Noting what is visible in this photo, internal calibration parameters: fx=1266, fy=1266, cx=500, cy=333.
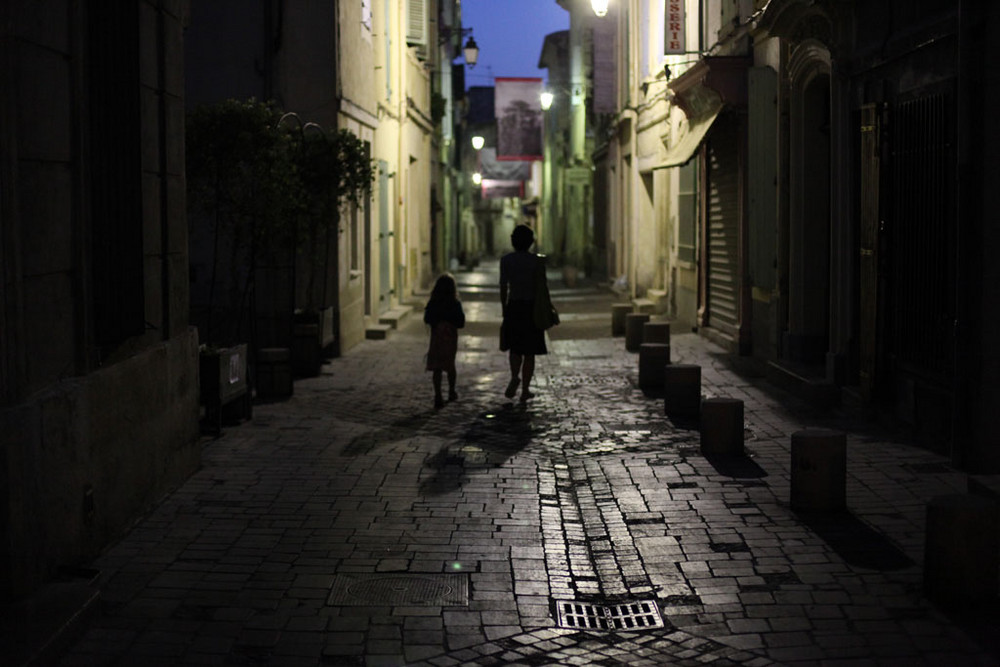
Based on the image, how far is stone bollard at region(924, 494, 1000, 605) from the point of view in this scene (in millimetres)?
5809

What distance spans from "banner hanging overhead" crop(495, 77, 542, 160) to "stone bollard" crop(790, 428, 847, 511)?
102ft

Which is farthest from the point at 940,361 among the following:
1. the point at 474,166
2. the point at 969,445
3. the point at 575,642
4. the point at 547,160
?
the point at 474,166

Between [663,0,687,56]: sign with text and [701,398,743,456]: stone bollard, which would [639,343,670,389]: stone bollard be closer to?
[701,398,743,456]: stone bollard

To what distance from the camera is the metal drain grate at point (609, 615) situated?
5.79 m

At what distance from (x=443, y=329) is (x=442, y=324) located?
2.0 inches

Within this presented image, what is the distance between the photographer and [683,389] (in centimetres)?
1160

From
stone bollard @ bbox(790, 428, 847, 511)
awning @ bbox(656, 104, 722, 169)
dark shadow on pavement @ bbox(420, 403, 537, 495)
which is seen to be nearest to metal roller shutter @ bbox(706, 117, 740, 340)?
awning @ bbox(656, 104, 722, 169)

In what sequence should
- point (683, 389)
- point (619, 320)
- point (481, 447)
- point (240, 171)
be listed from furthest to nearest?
point (619, 320)
point (240, 171)
point (683, 389)
point (481, 447)

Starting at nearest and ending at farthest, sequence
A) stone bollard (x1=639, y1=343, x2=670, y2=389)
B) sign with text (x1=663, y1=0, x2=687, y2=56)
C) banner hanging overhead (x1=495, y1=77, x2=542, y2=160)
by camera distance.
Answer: stone bollard (x1=639, y1=343, x2=670, y2=389)
sign with text (x1=663, y1=0, x2=687, y2=56)
banner hanging overhead (x1=495, y1=77, x2=542, y2=160)

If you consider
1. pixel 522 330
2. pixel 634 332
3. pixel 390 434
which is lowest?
pixel 390 434

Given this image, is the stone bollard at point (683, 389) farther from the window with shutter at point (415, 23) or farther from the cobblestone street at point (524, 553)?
the window with shutter at point (415, 23)

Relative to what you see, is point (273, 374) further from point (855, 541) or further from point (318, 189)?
point (855, 541)

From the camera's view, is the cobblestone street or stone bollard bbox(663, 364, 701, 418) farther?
stone bollard bbox(663, 364, 701, 418)

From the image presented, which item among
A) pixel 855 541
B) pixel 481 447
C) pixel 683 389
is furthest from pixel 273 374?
pixel 855 541
